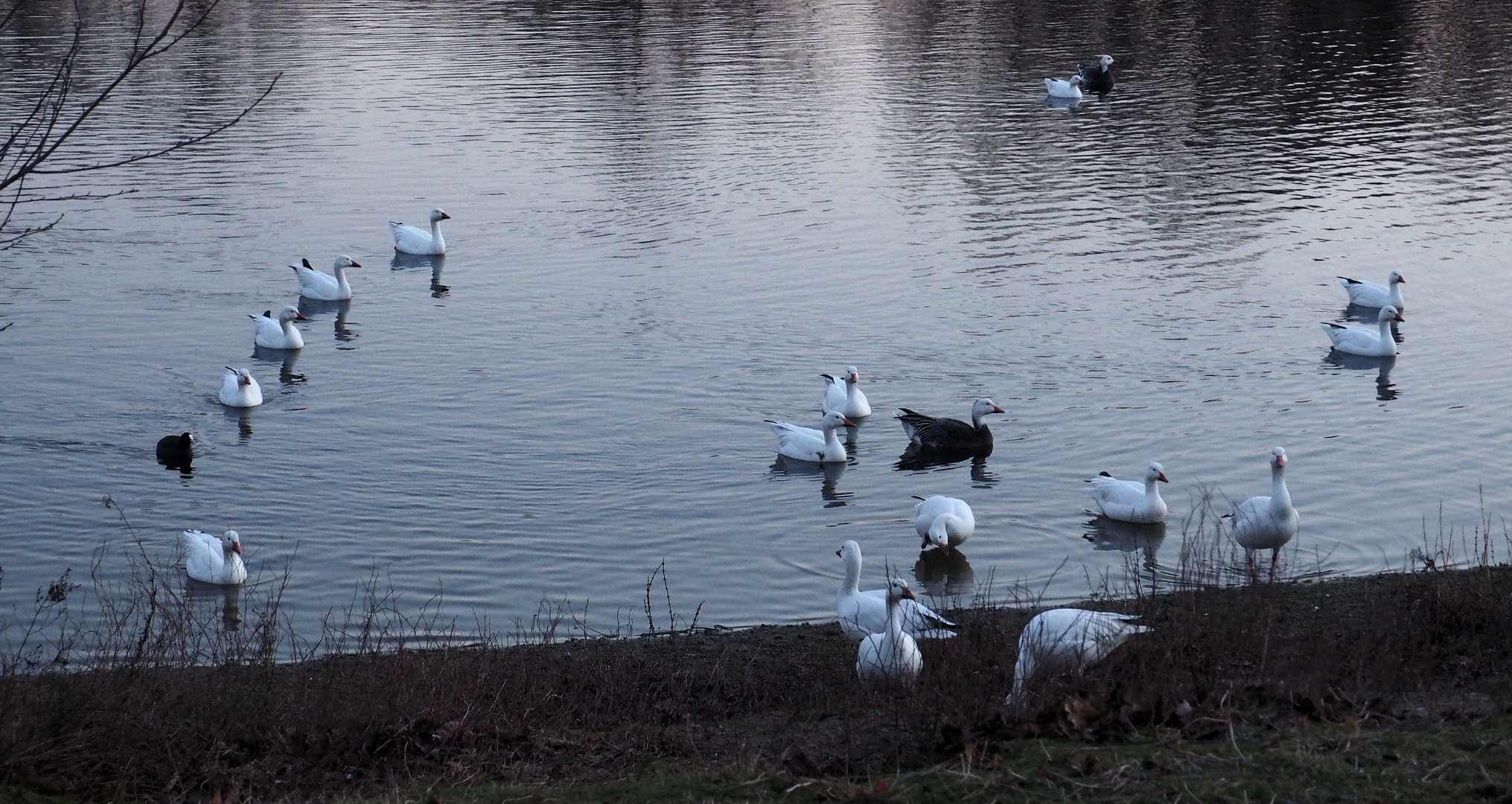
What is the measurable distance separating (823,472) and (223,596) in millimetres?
6610

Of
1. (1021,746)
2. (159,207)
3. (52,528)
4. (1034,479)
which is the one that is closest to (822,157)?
(159,207)

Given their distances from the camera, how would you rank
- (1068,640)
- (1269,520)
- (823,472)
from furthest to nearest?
(823,472)
(1269,520)
(1068,640)

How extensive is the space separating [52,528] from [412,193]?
54.1 ft

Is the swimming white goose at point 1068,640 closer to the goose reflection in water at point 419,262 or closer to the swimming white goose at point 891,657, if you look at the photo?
the swimming white goose at point 891,657

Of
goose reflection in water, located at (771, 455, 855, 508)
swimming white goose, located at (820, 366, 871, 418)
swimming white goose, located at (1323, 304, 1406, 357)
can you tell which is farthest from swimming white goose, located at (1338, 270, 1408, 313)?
goose reflection in water, located at (771, 455, 855, 508)

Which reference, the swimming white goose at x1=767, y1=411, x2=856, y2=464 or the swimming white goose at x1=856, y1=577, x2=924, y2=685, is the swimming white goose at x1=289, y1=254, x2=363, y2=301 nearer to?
the swimming white goose at x1=767, y1=411, x2=856, y2=464

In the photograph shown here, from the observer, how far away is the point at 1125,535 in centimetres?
1453

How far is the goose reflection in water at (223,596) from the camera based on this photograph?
12.8 m

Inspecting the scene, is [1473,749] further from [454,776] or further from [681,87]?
[681,87]

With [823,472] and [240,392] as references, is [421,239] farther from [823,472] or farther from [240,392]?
[823,472]

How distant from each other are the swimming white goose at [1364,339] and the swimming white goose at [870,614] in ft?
37.3

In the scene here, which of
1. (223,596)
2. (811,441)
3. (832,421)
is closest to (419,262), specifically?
(832,421)

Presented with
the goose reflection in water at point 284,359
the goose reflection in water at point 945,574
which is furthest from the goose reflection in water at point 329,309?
the goose reflection in water at point 945,574

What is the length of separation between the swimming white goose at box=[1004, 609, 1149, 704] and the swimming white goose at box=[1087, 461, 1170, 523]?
587 cm
